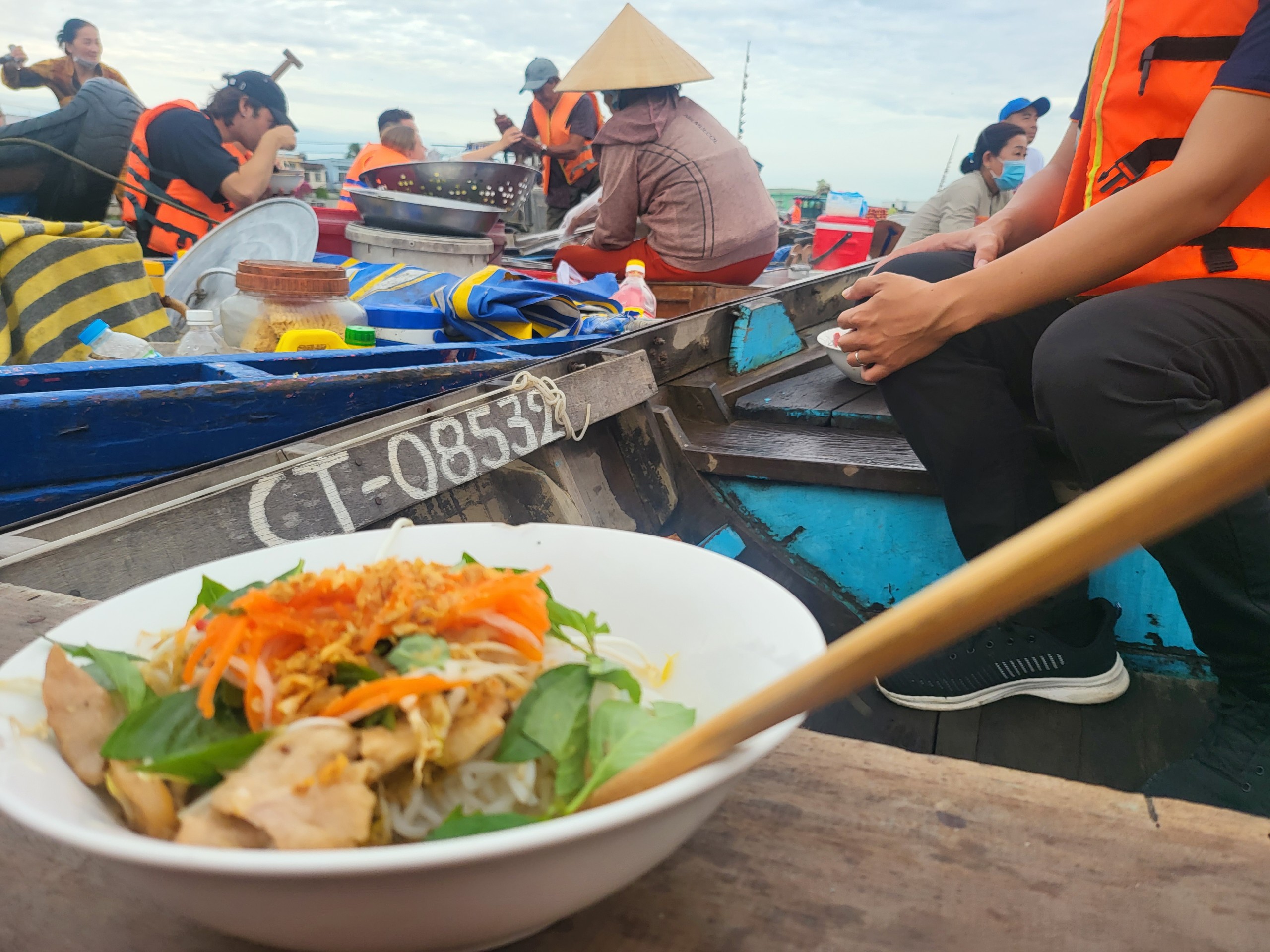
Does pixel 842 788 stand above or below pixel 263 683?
below

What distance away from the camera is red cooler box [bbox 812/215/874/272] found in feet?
28.6

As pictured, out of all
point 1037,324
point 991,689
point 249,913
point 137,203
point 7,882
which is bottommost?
point 991,689

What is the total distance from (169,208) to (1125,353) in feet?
18.4

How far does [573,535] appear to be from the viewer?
0.79 metres

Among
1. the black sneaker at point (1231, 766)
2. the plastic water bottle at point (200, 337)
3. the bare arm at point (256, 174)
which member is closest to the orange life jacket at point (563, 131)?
the bare arm at point (256, 174)

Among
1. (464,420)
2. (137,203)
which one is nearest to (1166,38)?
(464,420)

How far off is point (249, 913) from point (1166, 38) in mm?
1994

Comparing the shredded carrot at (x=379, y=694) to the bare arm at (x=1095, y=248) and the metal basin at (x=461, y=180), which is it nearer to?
the bare arm at (x=1095, y=248)

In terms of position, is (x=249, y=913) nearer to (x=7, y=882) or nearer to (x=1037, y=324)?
(x=7, y=882)

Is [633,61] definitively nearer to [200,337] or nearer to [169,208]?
[200,337]

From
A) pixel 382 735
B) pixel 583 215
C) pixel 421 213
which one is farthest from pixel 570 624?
pixel 583 215

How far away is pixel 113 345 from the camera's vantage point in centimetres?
244

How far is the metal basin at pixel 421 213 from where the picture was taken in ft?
13.9

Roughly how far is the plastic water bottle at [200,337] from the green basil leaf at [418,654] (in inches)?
87.9
